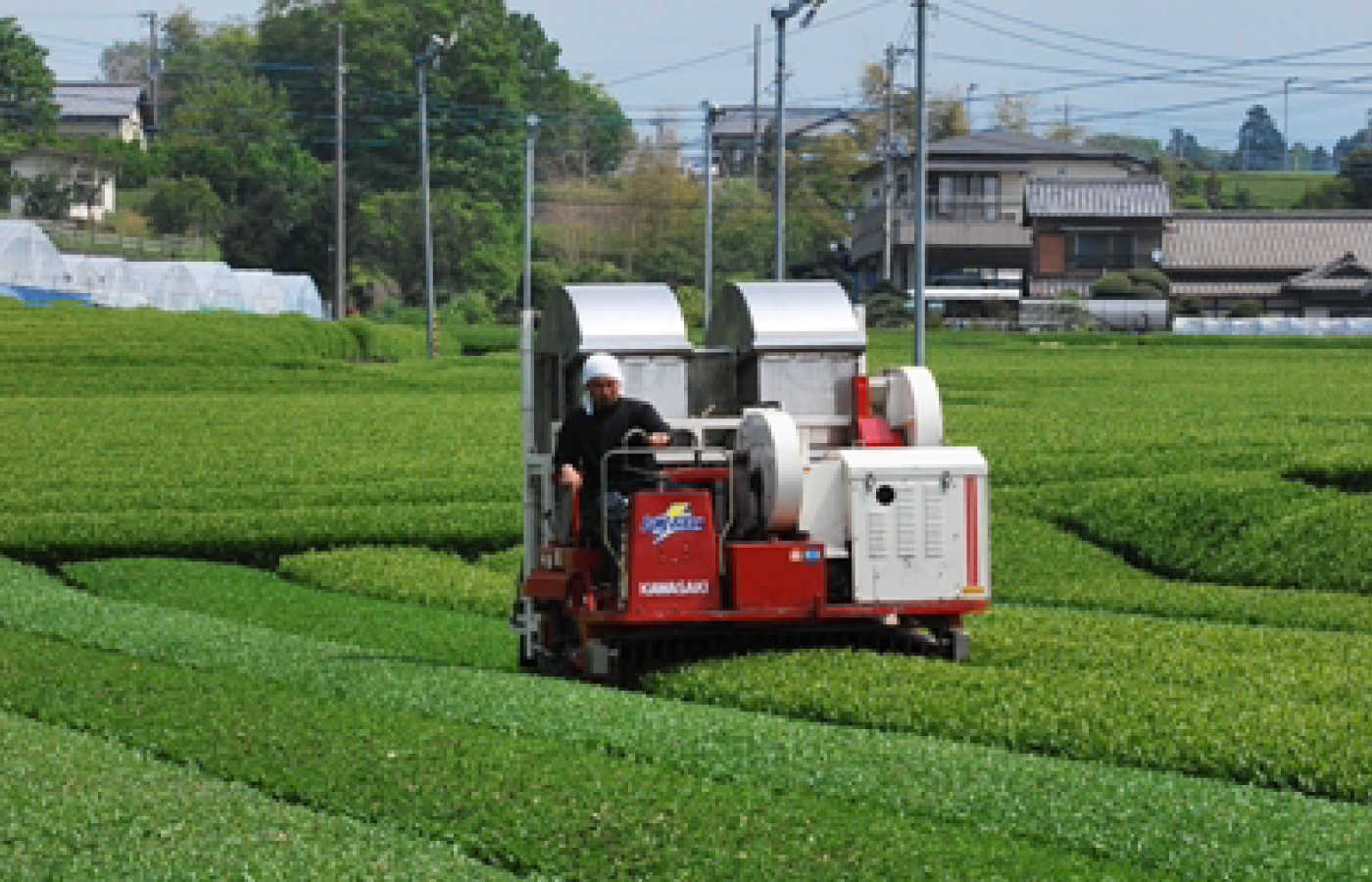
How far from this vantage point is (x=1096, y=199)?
102 m

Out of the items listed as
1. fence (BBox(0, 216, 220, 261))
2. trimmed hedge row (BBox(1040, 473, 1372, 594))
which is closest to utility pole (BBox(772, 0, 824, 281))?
trimmed hedge row (BBox(1040, 473, 1372, 594))

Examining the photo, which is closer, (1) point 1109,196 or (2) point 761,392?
(2) point 761,392

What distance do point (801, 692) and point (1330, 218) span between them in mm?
97189

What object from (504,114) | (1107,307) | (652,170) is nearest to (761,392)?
(1107,307)

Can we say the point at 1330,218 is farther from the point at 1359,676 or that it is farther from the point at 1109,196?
the point at 1359,676

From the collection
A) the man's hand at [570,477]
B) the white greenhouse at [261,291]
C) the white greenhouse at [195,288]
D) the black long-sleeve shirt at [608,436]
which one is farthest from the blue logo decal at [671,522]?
the white greenhouse at [261,291]

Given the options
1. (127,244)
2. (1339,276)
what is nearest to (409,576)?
(1339,276)

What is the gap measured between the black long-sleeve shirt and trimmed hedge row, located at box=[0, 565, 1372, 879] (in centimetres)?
159

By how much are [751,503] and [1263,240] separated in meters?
95.2

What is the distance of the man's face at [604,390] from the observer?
15.0 m

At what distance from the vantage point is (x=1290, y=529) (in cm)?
2594

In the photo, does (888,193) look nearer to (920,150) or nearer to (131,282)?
(131,282)

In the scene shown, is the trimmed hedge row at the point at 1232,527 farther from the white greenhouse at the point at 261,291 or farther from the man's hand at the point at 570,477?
the white greenhouse at the point at 261,291

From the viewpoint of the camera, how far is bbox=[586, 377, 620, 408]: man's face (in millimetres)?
15000
